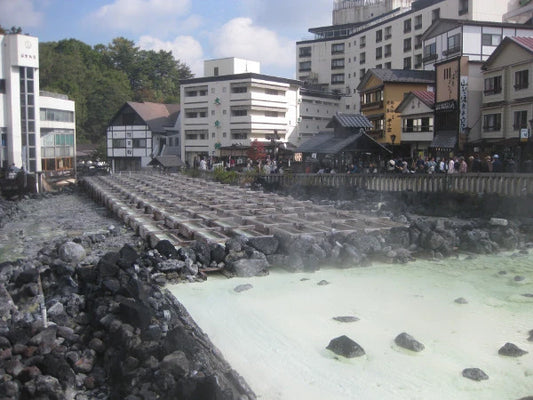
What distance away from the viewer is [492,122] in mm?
30656

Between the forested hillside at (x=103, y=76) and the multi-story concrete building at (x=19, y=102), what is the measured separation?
58.5 ft

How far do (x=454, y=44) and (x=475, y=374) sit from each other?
110ft

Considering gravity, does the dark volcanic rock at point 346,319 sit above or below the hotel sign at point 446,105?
below

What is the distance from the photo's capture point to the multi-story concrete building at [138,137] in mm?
55750

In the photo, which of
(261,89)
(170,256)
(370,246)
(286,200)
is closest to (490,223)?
(370,246)

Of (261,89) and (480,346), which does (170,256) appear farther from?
(261,89)

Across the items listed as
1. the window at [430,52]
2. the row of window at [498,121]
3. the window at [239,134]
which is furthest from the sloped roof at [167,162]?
the row of window at [498,121]

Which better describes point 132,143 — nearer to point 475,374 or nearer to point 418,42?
point 418,42

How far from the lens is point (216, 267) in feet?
38.9

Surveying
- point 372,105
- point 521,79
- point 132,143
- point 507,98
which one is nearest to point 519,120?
point 507,98

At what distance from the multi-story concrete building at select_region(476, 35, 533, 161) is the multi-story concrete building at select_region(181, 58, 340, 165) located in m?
23.0

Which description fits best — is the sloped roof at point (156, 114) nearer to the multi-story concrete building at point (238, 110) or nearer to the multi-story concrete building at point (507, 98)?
the multi-story concrete building at point (238, 110)

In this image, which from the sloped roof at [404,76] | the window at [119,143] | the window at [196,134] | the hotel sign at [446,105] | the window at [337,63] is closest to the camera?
the hotel sign at [446,105]

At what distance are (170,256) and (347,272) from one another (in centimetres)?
418
